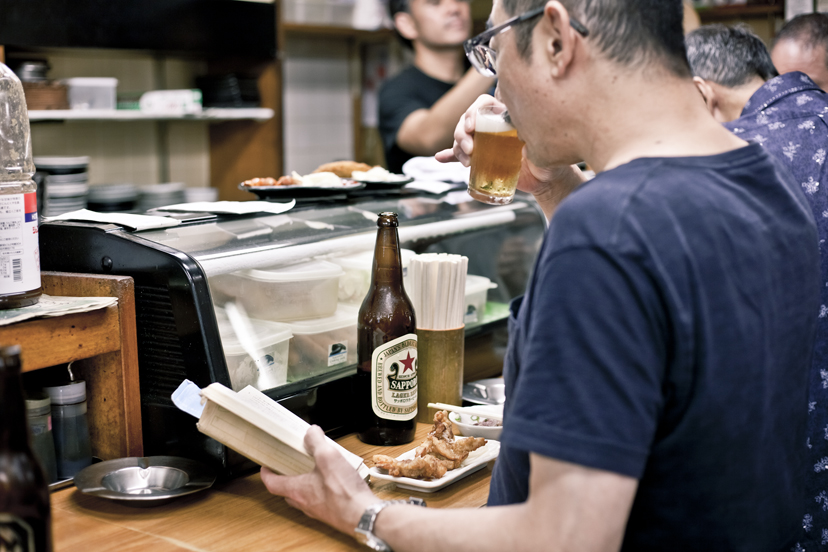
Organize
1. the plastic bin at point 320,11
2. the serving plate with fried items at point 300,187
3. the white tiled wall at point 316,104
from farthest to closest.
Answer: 1. the white tiled wall at point 316,104
2. the plastic bin at point 320,11
3. the serving plate with fried items at point 300,187

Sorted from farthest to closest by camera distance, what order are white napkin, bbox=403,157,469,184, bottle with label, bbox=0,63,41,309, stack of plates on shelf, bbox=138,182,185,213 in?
1. stack of plates on shelf, bbox=138,182,185,213
2. white napkin, bbox=403,157,469,184
3. bottle with label, bbox=0,63,41,309

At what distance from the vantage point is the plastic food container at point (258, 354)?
5.26 ft

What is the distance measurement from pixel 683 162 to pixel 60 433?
3.86ft

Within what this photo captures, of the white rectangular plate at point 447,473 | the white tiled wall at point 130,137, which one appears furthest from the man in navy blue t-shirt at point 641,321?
the white tiled wall at point 130,137

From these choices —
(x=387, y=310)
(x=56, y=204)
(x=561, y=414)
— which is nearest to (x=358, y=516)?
(x=561, y=414)

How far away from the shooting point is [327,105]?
20.7 feet

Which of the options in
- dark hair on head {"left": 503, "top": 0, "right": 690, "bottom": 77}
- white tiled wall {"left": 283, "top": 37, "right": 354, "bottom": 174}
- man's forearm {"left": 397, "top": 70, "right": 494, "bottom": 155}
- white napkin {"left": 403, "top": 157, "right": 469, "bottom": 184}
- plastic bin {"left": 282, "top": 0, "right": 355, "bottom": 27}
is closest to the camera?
dark hair on head {"left": 503, "top": 0, "right": 690, "bottom": 77}

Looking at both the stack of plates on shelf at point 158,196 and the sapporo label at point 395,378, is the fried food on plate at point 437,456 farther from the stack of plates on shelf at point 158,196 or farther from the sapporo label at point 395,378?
the stack of plates on shelf at point 158,196

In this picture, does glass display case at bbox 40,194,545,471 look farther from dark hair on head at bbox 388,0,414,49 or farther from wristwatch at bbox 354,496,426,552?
dark hair on head at bbox 388,0,414,49

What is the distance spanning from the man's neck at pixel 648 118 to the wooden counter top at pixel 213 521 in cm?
72

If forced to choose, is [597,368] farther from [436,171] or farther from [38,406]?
[436,171]

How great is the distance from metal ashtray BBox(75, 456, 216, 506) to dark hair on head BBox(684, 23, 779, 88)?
2.04m

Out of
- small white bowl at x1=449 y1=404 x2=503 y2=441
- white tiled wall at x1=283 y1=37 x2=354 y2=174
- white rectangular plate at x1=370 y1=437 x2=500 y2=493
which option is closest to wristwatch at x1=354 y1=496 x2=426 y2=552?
white rectangular plate at x1=370 y1=437 x2=500 y2=493

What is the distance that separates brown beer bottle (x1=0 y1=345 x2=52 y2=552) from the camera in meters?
0.89
